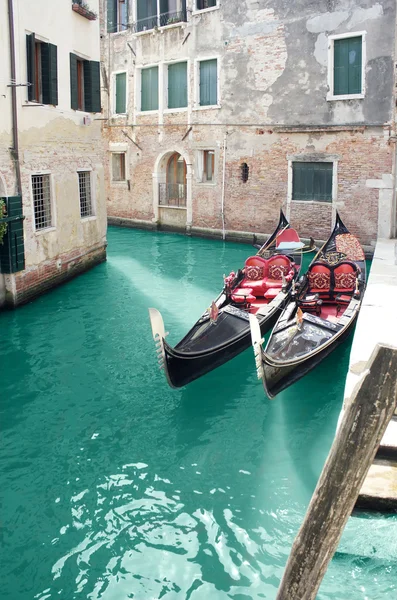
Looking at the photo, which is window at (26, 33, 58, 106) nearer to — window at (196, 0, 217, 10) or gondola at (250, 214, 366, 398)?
gondola at (250, 214, 366, 398)

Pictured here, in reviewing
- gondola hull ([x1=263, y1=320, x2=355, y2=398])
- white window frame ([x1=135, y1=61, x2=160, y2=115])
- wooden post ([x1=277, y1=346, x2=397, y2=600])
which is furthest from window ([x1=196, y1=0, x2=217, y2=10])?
wooden post ([x1=277, y1=346, x2=397, y2=600])

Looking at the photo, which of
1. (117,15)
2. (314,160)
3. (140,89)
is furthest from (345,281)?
(117,15)

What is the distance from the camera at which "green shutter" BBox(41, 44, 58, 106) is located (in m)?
8.88

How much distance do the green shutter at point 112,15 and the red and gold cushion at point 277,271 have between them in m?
10.2

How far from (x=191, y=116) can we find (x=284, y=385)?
10.4 m

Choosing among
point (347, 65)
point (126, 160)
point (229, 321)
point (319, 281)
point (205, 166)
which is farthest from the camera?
point (126, 160)

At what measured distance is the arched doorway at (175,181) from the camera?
16.0 m

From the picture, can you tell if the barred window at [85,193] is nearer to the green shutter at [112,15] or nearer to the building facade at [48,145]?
the building facade at [48,145]

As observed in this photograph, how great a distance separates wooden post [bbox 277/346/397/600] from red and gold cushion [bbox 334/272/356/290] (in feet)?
18.0

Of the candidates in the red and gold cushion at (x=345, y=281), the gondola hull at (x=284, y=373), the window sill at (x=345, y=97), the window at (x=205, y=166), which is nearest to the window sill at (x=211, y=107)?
the window at (x=205, y=166)

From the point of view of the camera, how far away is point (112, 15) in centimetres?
1596

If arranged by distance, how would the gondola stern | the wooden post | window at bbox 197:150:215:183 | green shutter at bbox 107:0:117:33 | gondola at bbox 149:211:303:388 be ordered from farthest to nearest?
green shutter at bbox 107:0:117:33 → window at bbox 197:150:215:183 → gondola at bbox 149:211:303:388 → the gondola stern → the wooden post

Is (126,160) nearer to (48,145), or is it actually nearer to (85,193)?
(85,193)

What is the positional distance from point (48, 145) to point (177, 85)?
656 cm
